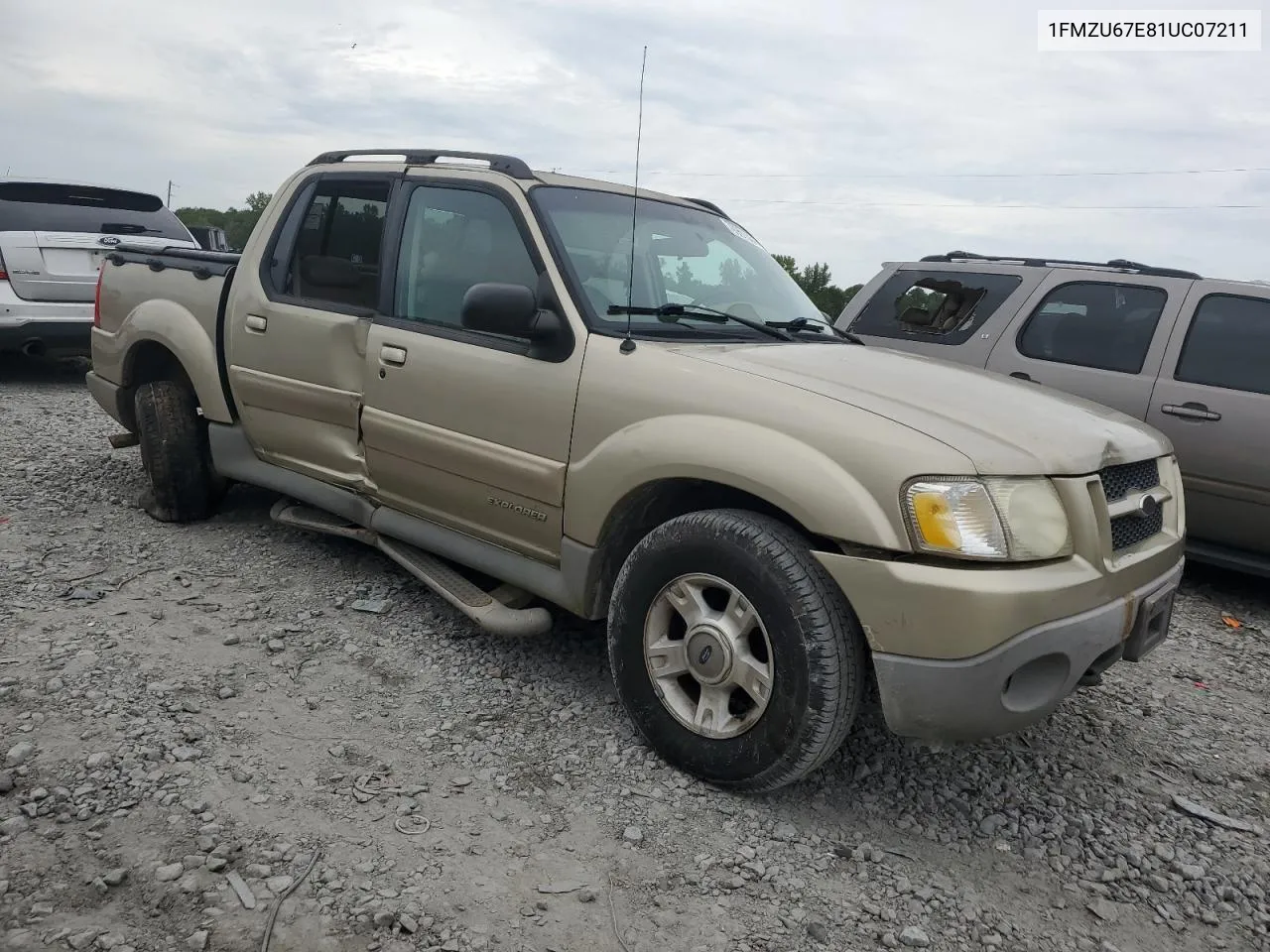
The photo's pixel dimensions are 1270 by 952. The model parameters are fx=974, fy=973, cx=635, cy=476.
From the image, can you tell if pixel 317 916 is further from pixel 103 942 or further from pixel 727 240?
pixel 727 240

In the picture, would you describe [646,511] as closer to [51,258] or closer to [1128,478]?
[1128,478]

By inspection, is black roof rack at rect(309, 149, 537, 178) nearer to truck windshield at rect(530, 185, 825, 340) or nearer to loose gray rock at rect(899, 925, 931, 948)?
truck windshield at rect(530, 185, 825, 340)

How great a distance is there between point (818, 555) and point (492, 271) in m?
1.67

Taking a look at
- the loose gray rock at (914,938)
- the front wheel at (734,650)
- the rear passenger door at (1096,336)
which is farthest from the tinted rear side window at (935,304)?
the loose gray rock at (914,938)

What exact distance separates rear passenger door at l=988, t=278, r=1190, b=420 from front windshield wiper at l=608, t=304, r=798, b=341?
2498 millimetres

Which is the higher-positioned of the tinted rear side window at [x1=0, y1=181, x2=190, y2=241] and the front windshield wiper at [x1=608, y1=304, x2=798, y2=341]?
the tinted rear side window at [x1=0, y1=181, x2=190, y2=241]

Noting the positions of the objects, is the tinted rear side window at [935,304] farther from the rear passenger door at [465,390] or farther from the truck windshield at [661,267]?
the rear passenger door at [465,390]

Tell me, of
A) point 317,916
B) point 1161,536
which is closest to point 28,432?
point 317,916

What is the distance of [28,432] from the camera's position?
21.9 ft

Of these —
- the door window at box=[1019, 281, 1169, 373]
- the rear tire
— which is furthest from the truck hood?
the rear tire

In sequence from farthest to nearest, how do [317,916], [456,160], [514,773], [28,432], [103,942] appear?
[28,432]
[456,160]
[514,773]
[317,916]
[103,942]

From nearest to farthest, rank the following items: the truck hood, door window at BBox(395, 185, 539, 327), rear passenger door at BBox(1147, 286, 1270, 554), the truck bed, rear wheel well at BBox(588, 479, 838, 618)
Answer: the truck hood
rear wheel well at BBox(588, 479, 838, 618)
door window at BBox(395, 185, 539, 327)
the truck bed
rear passenger door at BBox(1147, 286, 1270, 554)

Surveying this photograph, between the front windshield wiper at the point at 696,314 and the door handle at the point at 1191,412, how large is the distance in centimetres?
257

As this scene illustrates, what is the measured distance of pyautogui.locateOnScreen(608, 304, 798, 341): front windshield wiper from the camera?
3.26m
